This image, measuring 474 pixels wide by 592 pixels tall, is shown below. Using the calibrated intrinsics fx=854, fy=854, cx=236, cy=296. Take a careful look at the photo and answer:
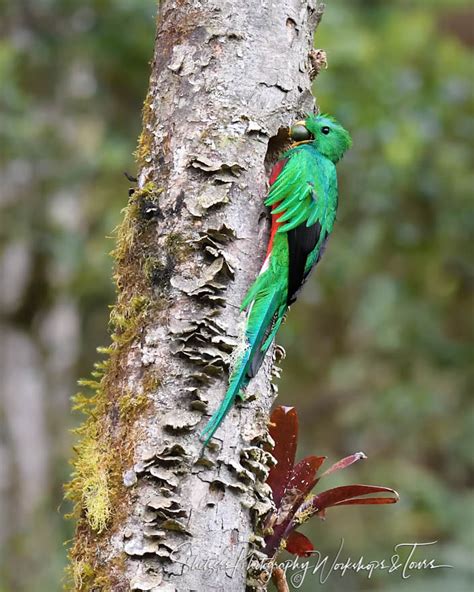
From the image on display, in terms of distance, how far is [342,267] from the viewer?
21.4 ft

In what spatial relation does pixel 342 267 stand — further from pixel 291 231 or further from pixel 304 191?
pixel 291 231

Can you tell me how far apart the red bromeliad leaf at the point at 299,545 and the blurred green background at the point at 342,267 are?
330 cm

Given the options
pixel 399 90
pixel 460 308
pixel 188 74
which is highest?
pixel 399 90

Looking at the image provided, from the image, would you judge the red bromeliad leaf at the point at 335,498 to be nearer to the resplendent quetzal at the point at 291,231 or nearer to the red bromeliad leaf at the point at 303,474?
the red bromeliad leaf at the point at 303,474

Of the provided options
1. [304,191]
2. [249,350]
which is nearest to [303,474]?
[249,350]

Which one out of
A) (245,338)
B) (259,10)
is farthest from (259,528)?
(259,10)

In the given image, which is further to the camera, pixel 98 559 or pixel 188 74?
pixel 188 74

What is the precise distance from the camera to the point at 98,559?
209cm

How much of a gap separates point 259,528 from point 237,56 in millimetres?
1286

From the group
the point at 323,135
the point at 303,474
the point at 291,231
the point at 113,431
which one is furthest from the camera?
the point at 323,135

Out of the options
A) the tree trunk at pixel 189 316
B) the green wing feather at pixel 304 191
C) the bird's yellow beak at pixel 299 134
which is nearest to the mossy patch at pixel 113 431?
the tree trunk at pixel 189 316

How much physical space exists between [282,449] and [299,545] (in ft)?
0.87

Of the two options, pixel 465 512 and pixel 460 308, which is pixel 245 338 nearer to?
pixel 465 512

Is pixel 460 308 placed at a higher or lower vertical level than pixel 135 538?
higher
